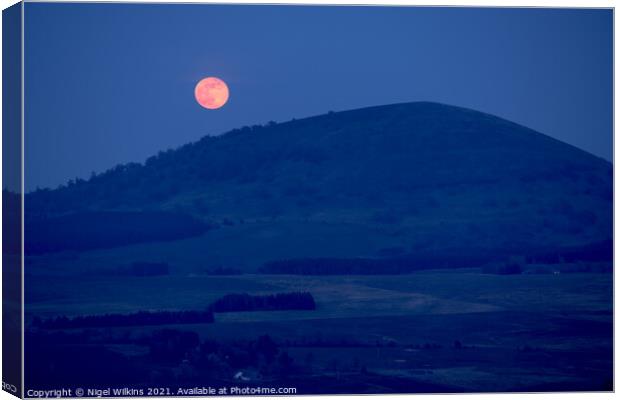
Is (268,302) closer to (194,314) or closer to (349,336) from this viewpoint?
(194,314)

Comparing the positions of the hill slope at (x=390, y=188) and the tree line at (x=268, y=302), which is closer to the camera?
the tree line at (x=268, y=302)

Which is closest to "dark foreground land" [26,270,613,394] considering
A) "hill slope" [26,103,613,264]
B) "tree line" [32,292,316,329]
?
"tree line" [32,292,316,329]

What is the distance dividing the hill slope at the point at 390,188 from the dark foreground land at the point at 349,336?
50 cm

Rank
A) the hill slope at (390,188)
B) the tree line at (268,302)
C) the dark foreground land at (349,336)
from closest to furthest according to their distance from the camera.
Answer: the dark foreground land at (349,336) < the tree line at (268,302) < the hill slope at (390,188)

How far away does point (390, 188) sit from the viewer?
44.8 feet

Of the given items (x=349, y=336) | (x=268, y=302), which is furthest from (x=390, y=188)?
(x=268, y=302)

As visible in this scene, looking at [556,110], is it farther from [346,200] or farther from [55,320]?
[55,320]

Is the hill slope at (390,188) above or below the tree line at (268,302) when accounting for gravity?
above

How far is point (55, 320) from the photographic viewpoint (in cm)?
1270

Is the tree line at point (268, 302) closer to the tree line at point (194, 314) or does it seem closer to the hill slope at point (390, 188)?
the tree line at point (194, 314)

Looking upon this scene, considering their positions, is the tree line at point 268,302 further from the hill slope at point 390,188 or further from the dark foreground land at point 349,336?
the hill slope at point 390,188

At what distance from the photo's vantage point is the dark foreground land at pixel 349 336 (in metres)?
12.8

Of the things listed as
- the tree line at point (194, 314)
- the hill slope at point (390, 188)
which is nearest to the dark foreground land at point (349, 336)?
Answer: the tree line at point (194, 314)

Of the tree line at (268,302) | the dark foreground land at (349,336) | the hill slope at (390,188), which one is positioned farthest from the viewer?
the hill slope at (390,188)
